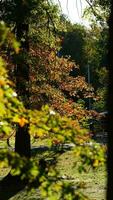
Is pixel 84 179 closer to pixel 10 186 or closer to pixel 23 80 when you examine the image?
pixel 10 186

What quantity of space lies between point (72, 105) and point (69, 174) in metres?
3.11

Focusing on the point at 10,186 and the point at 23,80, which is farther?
the point at 10,186

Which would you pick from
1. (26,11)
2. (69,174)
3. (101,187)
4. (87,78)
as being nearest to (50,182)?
(26,11)

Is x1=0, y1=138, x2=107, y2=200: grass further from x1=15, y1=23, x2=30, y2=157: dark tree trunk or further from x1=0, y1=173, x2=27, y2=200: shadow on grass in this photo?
x1=15, y1=23, x2=30, y2=157: dark tree trunk

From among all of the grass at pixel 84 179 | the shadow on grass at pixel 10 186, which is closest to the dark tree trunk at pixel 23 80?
the shadow on grass at pixel 10 186

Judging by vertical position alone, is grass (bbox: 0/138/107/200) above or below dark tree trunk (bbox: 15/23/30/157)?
below

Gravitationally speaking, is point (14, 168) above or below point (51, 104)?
below

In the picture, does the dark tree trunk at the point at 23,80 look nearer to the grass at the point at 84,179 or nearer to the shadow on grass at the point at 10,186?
the shadow on grass at the point at 10,186

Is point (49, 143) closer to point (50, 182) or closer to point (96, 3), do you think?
point (50, 182)

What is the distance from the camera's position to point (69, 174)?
83.8ft

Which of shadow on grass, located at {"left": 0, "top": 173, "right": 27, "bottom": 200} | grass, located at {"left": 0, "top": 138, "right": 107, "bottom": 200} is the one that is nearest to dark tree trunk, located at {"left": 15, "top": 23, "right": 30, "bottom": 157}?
shadow on grass, located at {"left": 0, "top": 173, "right": 27, "bottom": 200}

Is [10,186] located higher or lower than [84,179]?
lower

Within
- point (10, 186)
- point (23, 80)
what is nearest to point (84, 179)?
point (10, 186)

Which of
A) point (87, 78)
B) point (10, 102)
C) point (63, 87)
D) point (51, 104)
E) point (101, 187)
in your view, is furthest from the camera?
point (87, 78)
